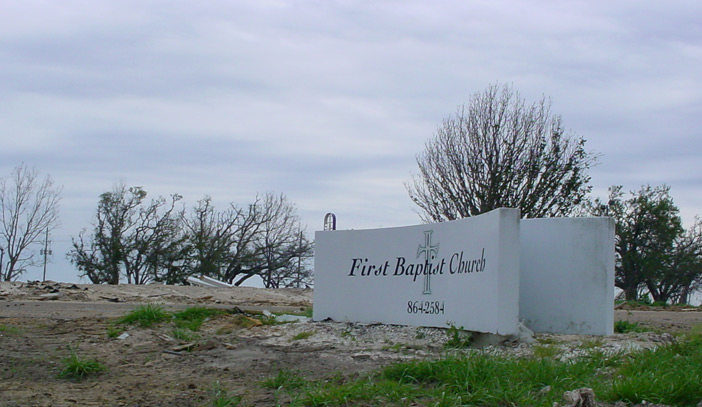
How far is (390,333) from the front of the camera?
1340 cm

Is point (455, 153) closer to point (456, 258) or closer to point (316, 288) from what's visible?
point (316, 288)

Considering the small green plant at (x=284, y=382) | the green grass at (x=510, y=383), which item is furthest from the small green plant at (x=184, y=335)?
the green grass at (x=510, y=383)

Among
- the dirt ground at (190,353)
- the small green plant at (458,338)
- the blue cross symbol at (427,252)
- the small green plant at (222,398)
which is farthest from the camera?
the blue cross symbol at (427,252)

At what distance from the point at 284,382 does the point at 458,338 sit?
441 cm

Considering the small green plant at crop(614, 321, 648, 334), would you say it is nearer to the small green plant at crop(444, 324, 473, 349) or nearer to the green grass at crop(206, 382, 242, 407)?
the small green plant at crop(444, 324, 473, 349)

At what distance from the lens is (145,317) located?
13.9 m

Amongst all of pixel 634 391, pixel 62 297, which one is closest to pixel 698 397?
pixel 634 391

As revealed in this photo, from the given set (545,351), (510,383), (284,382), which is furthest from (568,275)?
(284,382)

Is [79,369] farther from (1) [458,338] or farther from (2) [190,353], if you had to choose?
(1) [458,338]

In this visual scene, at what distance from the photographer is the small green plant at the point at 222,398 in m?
7.37

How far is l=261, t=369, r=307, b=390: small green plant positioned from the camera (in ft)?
27.0

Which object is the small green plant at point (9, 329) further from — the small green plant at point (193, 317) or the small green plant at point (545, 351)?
the small green plant at point (545, 351)

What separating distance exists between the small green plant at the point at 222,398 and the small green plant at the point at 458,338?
4.62m

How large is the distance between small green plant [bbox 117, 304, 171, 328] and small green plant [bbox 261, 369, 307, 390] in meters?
5.60
